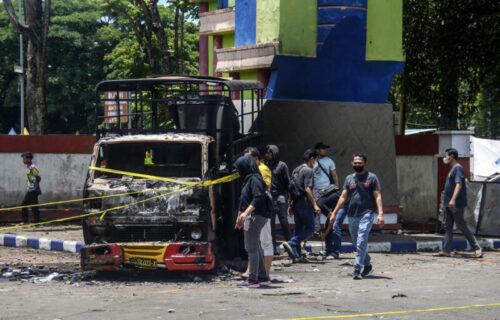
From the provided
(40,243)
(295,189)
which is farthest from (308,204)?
(40,243)

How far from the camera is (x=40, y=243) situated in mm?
14531

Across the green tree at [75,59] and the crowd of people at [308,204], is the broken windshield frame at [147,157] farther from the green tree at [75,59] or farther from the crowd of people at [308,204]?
the green tree at [75,59]

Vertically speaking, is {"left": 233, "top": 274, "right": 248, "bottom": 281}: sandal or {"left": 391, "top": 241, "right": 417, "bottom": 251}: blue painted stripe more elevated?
{"left": 233, "top": 274, "right": 248, "bottom": 281}: sandal

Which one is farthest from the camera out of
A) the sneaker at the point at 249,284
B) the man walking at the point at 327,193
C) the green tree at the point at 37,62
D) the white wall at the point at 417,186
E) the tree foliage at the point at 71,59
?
the tree foliage at the point at 71,59

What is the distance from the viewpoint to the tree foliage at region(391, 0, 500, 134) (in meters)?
24.0

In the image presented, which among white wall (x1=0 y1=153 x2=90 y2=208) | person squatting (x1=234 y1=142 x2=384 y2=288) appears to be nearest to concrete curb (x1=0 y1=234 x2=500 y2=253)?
person squatting (x1=234 y1=142 x2=384 y2=288)

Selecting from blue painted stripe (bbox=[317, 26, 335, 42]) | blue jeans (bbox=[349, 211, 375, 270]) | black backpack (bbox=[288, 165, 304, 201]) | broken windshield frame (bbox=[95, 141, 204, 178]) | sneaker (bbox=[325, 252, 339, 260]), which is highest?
blue painted stripe (bbox=[317, 26, 335, 42])

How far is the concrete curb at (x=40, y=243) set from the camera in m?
14.0

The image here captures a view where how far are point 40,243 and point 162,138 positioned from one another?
469 centimetres

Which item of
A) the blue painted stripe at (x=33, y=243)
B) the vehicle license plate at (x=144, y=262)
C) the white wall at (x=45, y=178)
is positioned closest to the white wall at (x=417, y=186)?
the white wall at (x=45, y=178)

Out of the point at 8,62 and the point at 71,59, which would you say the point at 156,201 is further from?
the point at 8,62

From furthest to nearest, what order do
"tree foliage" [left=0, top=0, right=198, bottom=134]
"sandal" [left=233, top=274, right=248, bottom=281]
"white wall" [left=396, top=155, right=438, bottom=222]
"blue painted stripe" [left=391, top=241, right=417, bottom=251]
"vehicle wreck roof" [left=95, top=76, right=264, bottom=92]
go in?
"tree foliage" [left=0, top=0, right=198, bottom=134] → "white wall" [left=396, top=155, right=438, bottom=222] → "blue painted stripe" [left=391, top=241, right=417, bottom=251] → "vehicle wreck roof" [left=95, top=76, right=264, bottom=92] → "sandal" [left=233, top=274, right=248, bottom=281]

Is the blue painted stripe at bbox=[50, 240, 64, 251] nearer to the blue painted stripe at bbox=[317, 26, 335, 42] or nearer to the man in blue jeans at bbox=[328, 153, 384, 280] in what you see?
the man in blue jeans at bbox=[328, 153, 384, 280]

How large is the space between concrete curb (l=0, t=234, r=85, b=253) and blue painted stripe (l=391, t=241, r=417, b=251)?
18.3 ft
